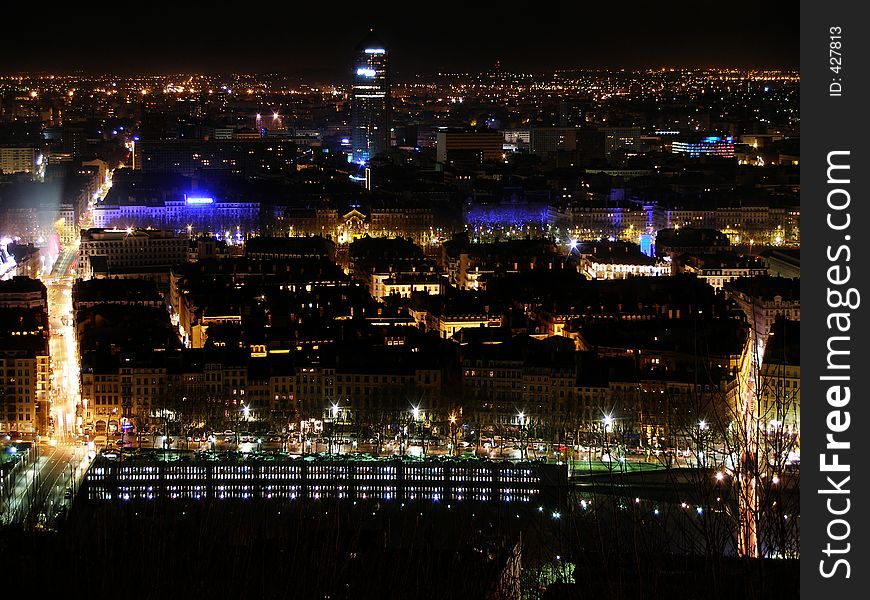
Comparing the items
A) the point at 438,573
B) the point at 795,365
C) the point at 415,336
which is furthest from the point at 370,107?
the point at 438,573

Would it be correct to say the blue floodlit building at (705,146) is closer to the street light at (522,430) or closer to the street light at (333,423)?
the street light at (522,430)

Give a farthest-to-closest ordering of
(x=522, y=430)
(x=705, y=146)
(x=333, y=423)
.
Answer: (x=705, y=146) < (x=333, y=423) < (x=522, y=430)

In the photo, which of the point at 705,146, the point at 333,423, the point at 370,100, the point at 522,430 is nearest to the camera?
the point at 522,430

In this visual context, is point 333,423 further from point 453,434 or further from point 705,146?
point 705,146

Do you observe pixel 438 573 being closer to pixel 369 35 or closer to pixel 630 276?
pixel 630 276

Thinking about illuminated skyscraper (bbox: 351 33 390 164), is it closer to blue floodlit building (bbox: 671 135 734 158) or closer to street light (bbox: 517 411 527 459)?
blue floodlit building (bbox: 671 135 734 158)

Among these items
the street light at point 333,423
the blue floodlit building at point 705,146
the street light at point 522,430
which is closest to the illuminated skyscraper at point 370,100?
the blue floodlit building at point 705,146

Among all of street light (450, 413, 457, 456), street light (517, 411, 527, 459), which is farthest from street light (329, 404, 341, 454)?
street light (517, 411, 527, 459)

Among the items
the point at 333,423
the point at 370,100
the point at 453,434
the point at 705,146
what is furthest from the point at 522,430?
the point at 370,100
